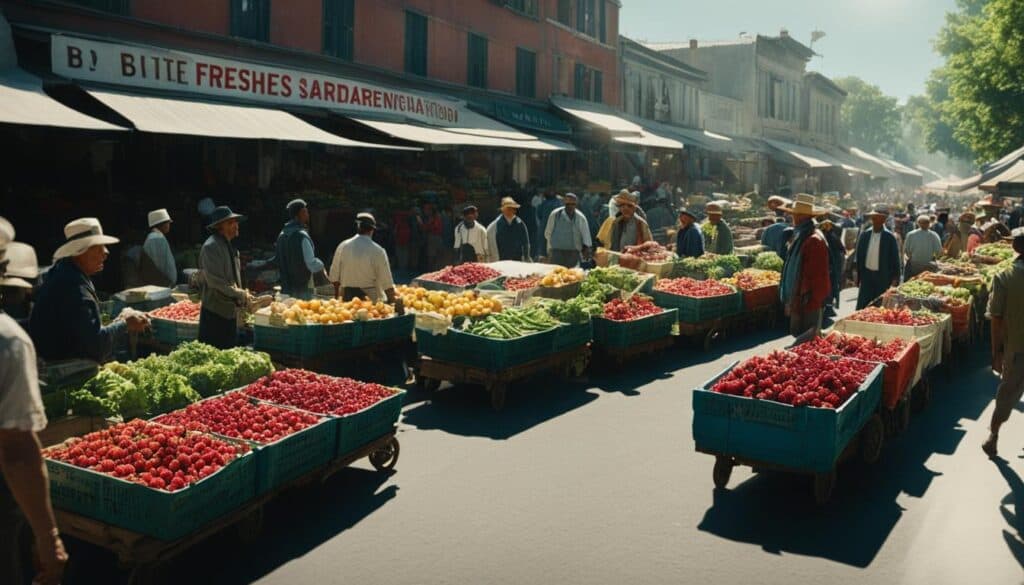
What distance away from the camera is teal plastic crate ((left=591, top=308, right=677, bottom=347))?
1207 cm

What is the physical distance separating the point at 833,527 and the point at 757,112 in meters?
51.3

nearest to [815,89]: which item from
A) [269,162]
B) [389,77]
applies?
[389,77]

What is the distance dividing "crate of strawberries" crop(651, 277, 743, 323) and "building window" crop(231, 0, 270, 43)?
1099cm

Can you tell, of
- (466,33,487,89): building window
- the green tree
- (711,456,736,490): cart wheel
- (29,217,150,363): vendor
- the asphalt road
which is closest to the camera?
the asphalt road

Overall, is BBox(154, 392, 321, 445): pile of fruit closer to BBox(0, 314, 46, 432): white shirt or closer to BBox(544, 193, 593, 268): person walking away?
BBox(0, 314, 46, 432): white shirt

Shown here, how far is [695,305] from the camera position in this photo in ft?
45.2

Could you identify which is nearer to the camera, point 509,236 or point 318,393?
point 318,393

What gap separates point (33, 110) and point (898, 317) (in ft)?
38.4

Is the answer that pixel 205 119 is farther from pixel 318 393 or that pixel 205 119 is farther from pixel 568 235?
pixel 318 393

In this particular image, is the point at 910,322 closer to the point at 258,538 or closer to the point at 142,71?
the point at 258,538

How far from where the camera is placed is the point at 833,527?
689cm

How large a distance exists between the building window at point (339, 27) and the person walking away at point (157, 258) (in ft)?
34.6

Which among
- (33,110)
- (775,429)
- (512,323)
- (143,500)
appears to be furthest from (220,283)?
(775,429)

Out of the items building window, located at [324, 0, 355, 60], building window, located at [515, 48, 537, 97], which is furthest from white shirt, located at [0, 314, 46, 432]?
building window, located at [515, 48, 537, 97]
